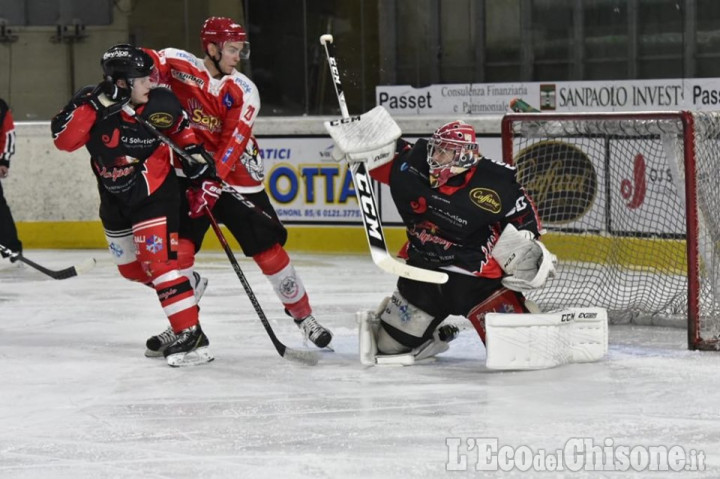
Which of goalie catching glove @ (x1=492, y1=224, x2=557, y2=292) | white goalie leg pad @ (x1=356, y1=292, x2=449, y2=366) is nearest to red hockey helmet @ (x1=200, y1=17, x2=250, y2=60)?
white goalie leg pad @ (x1=356, y1=292, x2=449, y2=366)

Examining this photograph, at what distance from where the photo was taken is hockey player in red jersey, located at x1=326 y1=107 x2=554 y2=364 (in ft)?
13.9

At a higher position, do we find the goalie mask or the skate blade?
the goalie mask

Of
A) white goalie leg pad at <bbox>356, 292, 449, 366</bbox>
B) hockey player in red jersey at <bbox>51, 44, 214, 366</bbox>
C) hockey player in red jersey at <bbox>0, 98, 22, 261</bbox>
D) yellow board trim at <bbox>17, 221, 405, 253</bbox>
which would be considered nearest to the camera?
hockey player in red jersey at <bbox>51, 44, 214, 366</bbox>

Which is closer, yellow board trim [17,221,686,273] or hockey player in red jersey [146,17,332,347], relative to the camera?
hockey player in red jersey [146,17,332,347]

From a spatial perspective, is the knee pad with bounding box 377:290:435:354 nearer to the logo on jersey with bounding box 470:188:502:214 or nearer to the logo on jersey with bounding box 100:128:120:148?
the logo on jersey with bounding box 470:188:502:214

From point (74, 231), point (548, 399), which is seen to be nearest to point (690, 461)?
point (548, 399)

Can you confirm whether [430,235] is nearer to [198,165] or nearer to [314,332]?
[314,332]

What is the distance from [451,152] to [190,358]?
1.07 metres

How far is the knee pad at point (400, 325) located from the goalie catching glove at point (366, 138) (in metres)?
0.44

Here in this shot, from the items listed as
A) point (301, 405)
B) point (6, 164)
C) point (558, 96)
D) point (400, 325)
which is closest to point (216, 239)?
point (6, 164)

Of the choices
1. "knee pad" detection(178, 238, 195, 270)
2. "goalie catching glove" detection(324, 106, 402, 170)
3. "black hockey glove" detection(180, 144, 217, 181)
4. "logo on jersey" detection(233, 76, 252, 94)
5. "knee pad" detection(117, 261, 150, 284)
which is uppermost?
"logo on jersey" detection(233, 76, 252, 94)

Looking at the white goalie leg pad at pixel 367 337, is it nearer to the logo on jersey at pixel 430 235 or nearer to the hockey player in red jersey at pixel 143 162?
the logo on jersey at pixel 430 235

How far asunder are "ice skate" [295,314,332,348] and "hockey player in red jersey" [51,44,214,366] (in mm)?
396

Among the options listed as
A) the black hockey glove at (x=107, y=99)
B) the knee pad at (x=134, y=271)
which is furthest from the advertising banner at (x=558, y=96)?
the black hockey glove at (x=107, y=99)
